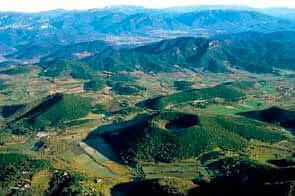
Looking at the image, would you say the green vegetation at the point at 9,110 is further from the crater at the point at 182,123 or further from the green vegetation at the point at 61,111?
the crater at the point at 182,123

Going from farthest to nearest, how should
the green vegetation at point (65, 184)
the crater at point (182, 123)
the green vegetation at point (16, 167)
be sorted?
the crater at point (182, 123) → the green vegetation at point (16, 167) → the green vegetation at point (65, 184)

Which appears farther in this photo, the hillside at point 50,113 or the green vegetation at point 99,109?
the green vegetation at point 99,109

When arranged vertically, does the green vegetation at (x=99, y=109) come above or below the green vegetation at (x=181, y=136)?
below

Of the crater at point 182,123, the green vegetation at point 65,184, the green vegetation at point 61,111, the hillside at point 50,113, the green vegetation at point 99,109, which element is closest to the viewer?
the green vegetation at point 65,184

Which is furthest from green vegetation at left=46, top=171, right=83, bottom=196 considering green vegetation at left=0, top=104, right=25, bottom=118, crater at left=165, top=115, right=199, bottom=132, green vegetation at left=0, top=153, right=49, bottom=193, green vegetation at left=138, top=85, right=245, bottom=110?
green vegetation at left=138, top=85, right=245, bottom=110

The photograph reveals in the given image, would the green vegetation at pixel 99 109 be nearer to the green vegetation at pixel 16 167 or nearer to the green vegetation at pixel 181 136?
the green vegetation at pixel 181 136

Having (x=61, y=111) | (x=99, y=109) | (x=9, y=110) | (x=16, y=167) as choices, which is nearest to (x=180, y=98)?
(x=99, y=109)

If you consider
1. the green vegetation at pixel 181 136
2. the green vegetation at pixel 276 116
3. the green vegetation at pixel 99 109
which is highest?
the green vegetation at pixel 181 136

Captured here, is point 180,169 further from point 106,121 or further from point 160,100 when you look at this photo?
point 160,100

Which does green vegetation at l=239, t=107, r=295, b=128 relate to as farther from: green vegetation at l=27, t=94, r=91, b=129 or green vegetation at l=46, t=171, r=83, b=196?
green vegetation at l=46, t=171, r=83, b=196

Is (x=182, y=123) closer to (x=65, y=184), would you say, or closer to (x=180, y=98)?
(x=180, y=98)

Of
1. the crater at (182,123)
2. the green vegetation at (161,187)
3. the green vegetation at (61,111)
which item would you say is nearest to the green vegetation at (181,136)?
the crater at (182,123)

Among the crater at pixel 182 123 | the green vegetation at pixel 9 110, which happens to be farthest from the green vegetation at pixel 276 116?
the green vegetation at pixel 9 110
